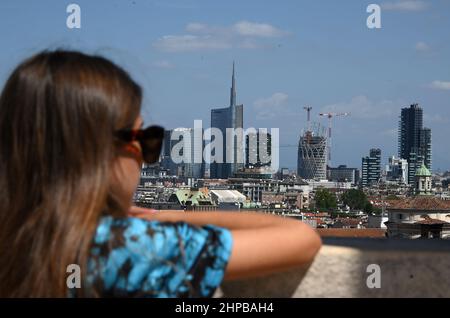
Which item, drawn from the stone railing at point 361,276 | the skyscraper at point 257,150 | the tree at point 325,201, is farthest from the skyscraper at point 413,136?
the stone railing at point 361,276

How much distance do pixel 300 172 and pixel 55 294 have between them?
175549 mm

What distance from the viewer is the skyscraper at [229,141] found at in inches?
6417

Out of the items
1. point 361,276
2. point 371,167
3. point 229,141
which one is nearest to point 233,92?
point 229,141

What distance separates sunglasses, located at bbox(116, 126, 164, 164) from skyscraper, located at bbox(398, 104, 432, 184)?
174 m

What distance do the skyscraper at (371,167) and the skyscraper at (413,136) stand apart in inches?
284

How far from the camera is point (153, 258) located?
4.53 feet

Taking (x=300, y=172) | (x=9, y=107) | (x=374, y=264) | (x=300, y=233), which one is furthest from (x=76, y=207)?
(x=300, y=172)

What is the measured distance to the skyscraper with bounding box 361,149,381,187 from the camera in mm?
183125

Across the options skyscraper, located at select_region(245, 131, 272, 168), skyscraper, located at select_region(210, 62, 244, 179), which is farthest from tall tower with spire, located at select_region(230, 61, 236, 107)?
skyscraper, located at select_region(245, 131, 272, 168)

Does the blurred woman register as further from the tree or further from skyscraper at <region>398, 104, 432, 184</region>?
skyscraper at <region>398, 104, 432, 184</region>

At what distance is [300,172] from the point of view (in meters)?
176

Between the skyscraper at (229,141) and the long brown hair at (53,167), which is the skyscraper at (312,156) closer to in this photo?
the skyscraper at (229,141)

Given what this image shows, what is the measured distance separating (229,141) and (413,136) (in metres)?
41.6
